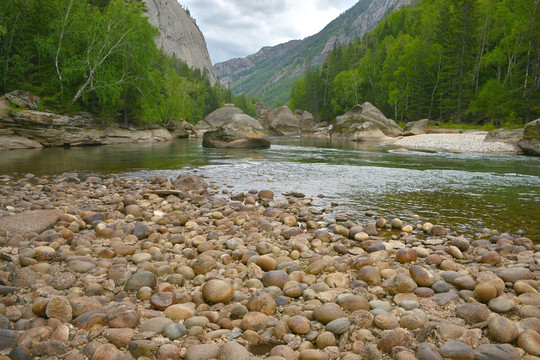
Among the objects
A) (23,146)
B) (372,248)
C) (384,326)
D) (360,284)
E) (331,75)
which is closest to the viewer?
(384,326)

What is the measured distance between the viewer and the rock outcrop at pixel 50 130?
62.2ft

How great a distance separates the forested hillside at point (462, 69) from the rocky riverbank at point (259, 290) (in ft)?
106

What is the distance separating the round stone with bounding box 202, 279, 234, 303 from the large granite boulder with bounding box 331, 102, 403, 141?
112ft

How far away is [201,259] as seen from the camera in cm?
358

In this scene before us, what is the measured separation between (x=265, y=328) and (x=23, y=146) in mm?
22922

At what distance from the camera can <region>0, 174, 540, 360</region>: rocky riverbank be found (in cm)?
220

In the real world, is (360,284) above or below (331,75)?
below

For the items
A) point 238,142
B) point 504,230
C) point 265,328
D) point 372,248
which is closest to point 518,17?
point 238,142

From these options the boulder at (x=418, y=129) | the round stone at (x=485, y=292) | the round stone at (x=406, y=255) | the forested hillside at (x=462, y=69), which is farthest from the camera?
the boulder at (x=418, y=129)

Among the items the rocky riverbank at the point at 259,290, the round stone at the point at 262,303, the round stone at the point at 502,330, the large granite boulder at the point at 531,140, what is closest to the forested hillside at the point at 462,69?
the large granite boulder at the point at 531,140

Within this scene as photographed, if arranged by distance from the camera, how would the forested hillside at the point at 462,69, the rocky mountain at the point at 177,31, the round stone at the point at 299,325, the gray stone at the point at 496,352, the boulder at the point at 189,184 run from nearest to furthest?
the gray stone at the point at 496,352 < the round stone at the point at 299,325 < the boulder at the point at 189,184 < the forested hillside at the point at 462,69 < the rocky mountain at the point at 177,31

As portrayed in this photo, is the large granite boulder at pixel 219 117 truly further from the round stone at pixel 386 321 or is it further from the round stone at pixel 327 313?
the round stone at pixel 386 321

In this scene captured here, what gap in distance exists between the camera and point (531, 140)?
18.0 m

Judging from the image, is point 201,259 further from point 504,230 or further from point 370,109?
point 370,109
